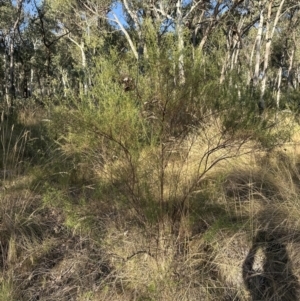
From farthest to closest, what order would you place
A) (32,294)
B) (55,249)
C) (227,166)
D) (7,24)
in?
(7,24), (227,166), (55,249), (32,294)

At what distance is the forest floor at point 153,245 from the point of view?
2408 millimetres

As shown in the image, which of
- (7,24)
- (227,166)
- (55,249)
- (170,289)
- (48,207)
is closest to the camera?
(170,289)

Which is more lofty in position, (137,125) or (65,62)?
(65,62)

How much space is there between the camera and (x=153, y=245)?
2641mm

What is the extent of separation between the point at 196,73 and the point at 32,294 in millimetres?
1889

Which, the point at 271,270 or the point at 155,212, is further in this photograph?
the point at 155,212

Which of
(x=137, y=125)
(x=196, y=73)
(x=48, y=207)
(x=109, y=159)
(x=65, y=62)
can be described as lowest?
(x=48, y=207)

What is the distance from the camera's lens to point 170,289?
7.54ft

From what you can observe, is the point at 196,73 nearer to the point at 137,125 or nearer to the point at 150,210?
the point at 137,125

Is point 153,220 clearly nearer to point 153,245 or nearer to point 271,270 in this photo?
point 153,245

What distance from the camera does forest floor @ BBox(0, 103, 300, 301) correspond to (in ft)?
7.90

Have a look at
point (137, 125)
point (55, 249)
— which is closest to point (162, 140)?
point (137, 125)

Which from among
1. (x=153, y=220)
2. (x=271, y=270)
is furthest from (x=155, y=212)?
(x=271, y=270)

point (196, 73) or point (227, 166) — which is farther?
point (227, 166)
